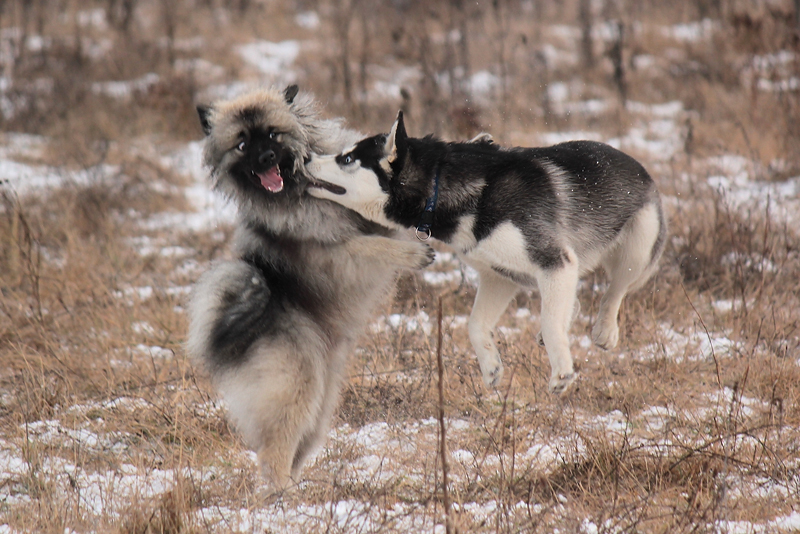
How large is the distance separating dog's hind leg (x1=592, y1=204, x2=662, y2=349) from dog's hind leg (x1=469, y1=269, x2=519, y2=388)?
1.74 feet

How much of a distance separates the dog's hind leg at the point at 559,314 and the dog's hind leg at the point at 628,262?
59cm

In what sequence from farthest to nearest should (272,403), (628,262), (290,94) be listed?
(290,94) → (628,262) → (272,403)

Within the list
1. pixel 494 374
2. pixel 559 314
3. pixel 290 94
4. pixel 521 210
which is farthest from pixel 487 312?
pixel 290 94

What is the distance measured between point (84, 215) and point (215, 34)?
730 cm

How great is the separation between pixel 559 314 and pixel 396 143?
1159 mm

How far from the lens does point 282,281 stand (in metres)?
3.64

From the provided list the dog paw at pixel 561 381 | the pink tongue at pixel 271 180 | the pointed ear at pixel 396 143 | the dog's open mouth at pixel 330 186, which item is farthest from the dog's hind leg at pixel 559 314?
the pink tongue at pixel 271 180

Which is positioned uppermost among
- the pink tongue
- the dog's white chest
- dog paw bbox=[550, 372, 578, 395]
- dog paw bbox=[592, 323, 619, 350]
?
the pink tongue

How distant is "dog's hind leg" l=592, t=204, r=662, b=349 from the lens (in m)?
3.69

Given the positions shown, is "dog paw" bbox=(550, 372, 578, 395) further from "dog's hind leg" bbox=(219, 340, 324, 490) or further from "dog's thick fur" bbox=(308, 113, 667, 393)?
"dog's hind leg" bbox=(219, 340, 324, 490)

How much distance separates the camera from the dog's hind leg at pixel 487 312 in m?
3.62

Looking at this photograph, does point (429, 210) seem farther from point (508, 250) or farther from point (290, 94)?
point (290, 94)

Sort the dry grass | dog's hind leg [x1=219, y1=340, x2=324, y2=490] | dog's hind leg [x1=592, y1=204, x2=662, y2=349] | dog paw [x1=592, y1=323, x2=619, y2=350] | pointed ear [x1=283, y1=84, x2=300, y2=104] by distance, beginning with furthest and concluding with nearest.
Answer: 1. pointed ear [x1=283, y1=84, x2=300, y2=104]
2. dog paw [x1=592, y1=323, x2=619, y2=350]
3. dog's hind leg [x1=592, y1=204, x2=662, y2=349]
4. dog's hind leg [x1=219, y1=340, x2=324, y2=490]
5. the dry grass

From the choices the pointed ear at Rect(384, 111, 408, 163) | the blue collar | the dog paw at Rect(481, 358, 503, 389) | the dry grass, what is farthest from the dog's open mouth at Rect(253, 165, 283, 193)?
the dog paw at Rect(481, 358, 503, 389)
